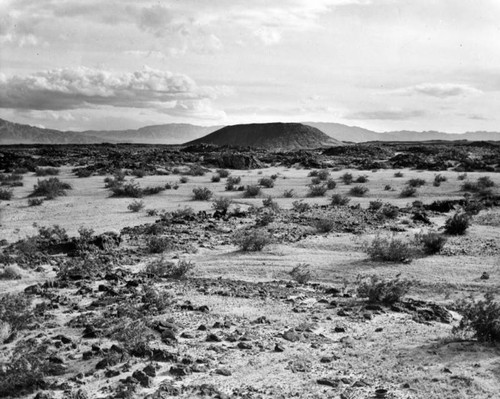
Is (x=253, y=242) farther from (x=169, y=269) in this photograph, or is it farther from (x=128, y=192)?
(x=128, y=192)

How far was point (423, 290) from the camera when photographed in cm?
991

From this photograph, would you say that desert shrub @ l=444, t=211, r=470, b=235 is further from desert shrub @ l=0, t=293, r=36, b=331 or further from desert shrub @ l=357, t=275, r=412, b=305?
desert shrub @ l=0, t=293, r=36, b=331

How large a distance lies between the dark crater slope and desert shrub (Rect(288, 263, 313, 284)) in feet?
379

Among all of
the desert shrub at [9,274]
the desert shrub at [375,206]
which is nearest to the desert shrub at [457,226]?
the desert shrub at [375,206]

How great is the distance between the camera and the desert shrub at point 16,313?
7.39 metres

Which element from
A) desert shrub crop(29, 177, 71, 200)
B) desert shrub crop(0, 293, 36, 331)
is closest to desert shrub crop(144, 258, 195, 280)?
desert shrub crop(0, 293, 36, 331)

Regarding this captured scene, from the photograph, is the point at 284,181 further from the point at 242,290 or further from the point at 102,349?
the point at 102,349

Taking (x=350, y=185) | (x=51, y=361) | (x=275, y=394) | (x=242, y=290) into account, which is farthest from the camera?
(x=350, y=185)

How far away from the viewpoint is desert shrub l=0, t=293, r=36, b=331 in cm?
739

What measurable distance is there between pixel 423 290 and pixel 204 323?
4.51m

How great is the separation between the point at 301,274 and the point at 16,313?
529 centimetres

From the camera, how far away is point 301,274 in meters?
10.5

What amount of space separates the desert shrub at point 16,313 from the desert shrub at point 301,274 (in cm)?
492

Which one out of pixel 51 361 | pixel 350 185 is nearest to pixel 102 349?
pixel 51 361
